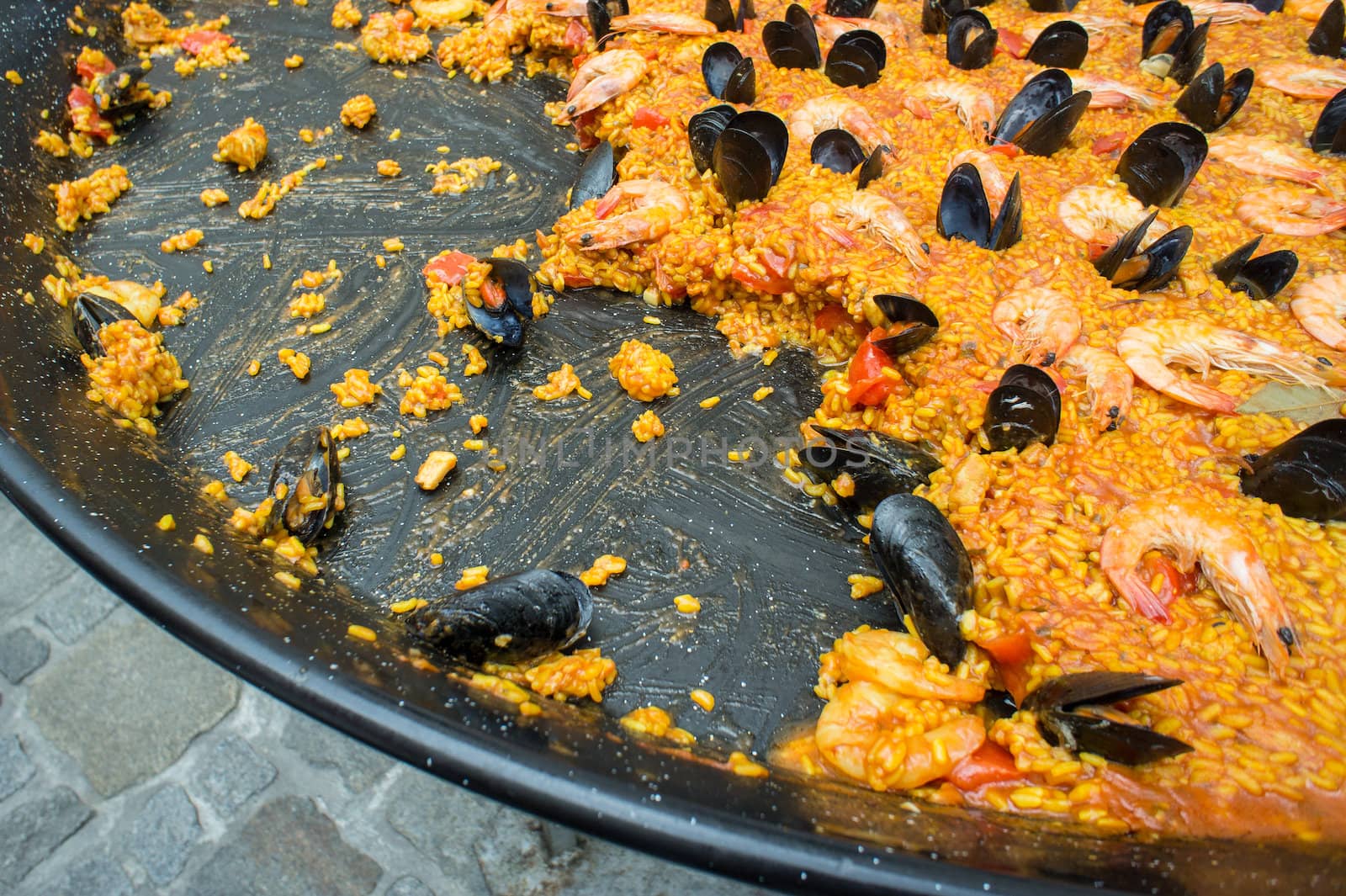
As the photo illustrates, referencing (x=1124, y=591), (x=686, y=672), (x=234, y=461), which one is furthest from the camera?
(x=234, y=461)

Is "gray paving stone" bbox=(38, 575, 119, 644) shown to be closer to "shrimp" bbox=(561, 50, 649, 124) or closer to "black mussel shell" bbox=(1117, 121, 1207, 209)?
"shrimp" bbox=(561, 50, 649, 124)

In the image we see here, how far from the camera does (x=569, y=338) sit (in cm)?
383

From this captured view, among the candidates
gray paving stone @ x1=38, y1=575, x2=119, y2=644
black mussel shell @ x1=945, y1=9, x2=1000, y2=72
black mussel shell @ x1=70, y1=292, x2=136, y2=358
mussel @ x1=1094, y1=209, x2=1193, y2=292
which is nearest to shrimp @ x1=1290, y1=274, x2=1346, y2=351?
mussel @ x1=1094, y1=209, x2=1193, y2=292

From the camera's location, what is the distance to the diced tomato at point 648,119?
4.32 meters

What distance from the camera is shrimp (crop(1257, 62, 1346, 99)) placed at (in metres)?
4.37

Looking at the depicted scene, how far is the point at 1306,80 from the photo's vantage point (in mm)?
4422

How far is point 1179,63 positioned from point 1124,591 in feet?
11.7

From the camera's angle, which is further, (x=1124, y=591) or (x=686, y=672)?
(x=686, y=672)

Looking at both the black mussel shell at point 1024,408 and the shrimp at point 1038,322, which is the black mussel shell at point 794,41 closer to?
the shrimp at point 1038,322

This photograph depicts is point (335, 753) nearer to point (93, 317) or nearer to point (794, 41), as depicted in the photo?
point (93, 317)

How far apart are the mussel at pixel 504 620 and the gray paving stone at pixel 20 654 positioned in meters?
3.32

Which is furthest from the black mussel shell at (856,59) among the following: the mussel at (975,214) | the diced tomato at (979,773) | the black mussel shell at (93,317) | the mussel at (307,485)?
the black mussel shell at (93,317)

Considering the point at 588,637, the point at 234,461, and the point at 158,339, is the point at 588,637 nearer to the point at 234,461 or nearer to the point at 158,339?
the point at 234,461

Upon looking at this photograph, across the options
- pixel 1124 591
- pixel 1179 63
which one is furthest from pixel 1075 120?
pixel 1124 591
